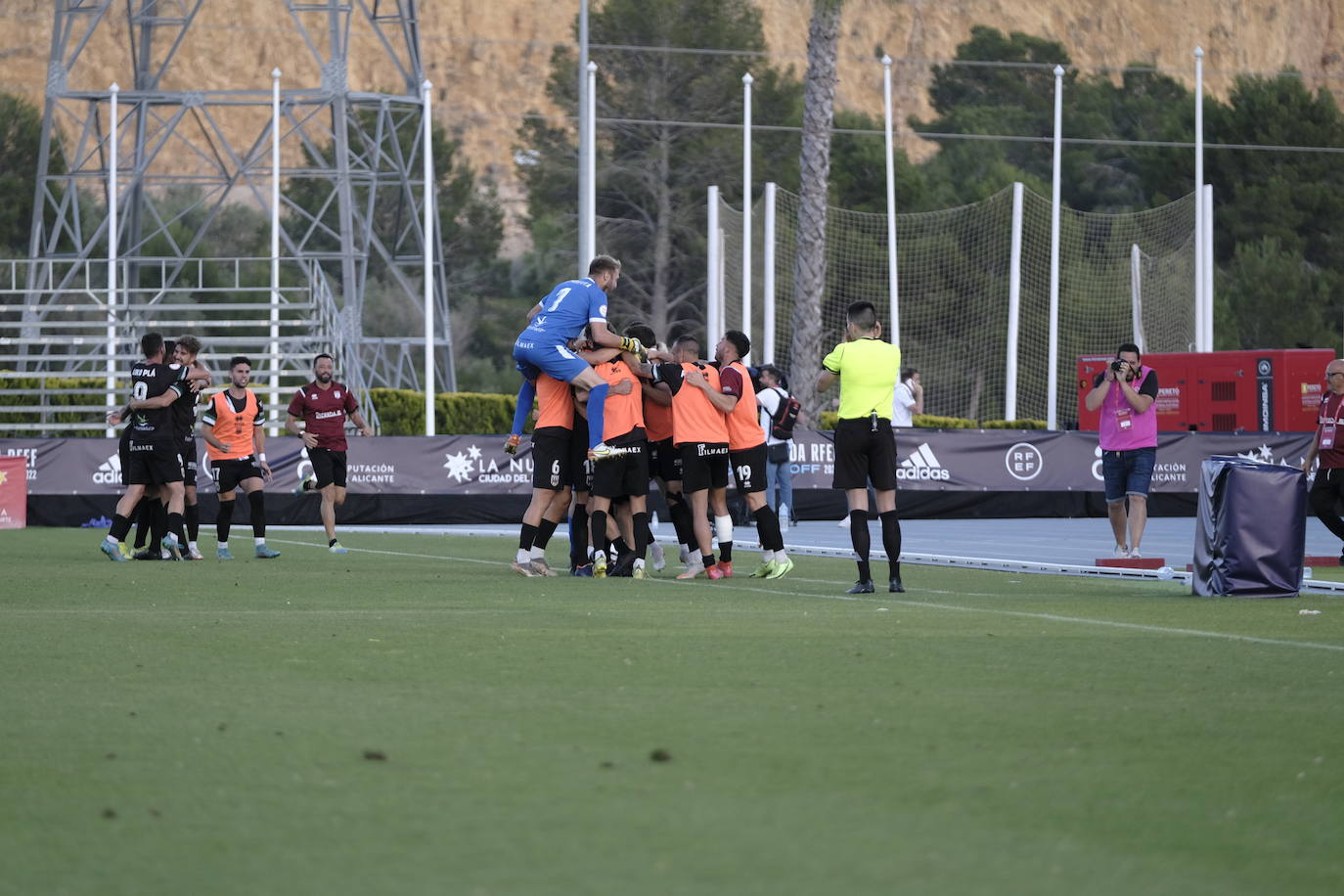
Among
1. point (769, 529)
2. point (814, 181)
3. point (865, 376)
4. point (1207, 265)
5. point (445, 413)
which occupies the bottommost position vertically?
point (769, 529)

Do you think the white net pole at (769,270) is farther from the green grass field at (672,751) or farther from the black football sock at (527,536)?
the green grass field at (672,751)

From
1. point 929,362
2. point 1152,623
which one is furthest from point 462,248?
point 1152,623

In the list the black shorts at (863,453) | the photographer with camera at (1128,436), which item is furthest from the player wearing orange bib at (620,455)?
the photographer with camera at (1128,436)

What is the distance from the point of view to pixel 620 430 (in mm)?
14414

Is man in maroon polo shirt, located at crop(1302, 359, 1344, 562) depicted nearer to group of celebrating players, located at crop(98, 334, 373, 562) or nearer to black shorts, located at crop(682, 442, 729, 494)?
black shorts, located at crop(682, 442, 729, 494)

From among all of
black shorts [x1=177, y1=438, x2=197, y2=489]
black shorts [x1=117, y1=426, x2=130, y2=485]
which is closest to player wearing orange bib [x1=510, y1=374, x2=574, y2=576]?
black shorts [x1=117, y1=426, x2=130, y2=485]

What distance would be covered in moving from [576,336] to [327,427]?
5.89 meters

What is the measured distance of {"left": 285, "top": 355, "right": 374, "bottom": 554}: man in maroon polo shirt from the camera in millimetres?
19391

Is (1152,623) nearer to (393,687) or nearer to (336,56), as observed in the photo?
(393,687)

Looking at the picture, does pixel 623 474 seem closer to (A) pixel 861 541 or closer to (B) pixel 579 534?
(B) pixel 579 534

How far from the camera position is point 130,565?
55.5ft

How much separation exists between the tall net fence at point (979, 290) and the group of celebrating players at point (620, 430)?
38.6m

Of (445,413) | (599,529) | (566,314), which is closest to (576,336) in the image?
(566,314)

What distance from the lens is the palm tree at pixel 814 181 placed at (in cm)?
3438
